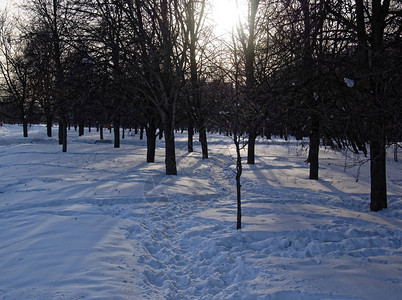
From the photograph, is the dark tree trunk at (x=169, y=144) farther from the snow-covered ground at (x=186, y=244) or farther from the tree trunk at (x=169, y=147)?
the snow-covered ground at (x=186, y=244)

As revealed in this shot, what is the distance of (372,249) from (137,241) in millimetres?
4039

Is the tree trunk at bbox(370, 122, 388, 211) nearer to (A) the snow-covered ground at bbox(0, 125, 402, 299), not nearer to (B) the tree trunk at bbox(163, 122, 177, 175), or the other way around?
(A) the snow-covered ground at bbox(0, 125, 402, 299)

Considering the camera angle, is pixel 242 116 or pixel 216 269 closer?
pixel 216 269

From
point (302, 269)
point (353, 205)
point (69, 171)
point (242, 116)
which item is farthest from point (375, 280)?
point (69, 171)

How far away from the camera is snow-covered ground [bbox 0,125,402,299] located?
3.49 metres

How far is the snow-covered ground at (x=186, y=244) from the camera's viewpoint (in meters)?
3.49

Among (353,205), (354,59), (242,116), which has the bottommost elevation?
(353,205)

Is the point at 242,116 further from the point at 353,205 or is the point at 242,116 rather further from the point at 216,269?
the point at 353,205

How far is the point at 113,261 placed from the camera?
4.09 m

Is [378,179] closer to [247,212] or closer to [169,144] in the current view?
[247,212]

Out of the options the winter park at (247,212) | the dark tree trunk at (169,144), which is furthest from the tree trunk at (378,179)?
the dark tree trunk at (169,144)

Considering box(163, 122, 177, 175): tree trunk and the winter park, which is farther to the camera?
box(163, 122, 177, 175): tree trunk

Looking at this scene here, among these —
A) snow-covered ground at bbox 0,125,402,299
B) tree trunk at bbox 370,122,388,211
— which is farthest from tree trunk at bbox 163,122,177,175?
tree trunk at bbox 370,122,388,211

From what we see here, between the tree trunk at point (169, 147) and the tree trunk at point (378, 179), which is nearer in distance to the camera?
the tree trunk at point (378, 179)
